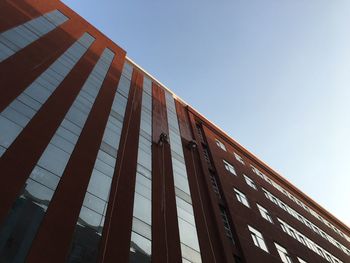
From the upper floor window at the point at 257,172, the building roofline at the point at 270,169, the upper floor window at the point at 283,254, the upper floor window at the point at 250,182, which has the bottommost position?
the upper floor window at the point at 283,254

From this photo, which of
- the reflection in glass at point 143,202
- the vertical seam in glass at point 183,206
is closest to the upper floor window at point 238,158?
the vertical seam in glass at point 183,206

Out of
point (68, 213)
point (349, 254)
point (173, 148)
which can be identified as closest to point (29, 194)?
point (68, 213)

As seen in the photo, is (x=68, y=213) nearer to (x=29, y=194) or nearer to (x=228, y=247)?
(x=29, y=194)

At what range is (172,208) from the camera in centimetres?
1817

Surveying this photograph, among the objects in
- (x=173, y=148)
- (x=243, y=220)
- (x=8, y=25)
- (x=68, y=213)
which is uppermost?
(x=8, y=25)

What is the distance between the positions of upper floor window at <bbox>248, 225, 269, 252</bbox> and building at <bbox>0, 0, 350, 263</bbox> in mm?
154

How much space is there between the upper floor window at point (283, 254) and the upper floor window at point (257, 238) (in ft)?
5.92

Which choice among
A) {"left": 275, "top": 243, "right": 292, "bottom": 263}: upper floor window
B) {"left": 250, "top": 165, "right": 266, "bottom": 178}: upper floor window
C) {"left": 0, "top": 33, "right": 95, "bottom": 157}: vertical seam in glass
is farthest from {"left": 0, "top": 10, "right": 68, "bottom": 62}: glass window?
{"left": 250, "top": 165, "right": 266, "bottom": 178}: upper floor window

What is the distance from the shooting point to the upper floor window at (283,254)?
78.5 feet

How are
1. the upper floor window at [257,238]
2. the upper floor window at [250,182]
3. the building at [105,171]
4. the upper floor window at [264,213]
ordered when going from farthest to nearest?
the upper floor window at [250,182]
the upper floor window at [264,213]
the upper floor window at [257,238]
the building at [105,171]

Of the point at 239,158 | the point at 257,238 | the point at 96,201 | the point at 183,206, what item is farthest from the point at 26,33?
the point at 239,158

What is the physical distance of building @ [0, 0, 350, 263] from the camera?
12242mm

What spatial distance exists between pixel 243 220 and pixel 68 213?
1458 cm

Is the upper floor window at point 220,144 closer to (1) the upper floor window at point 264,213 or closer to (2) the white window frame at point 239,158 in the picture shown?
(2) the white window frame at point 239,158
